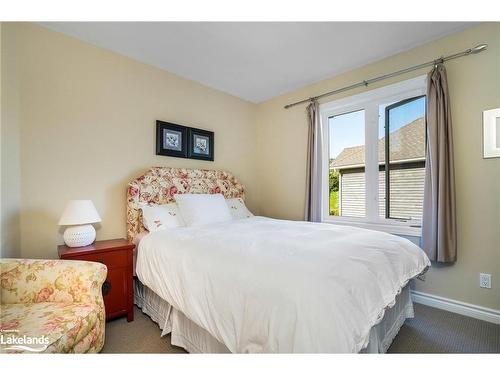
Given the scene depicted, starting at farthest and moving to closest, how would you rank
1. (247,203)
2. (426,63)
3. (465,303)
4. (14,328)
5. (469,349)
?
1. (247,203)
2. (426,63)
3. (465,303)
4. (469,349)
5. (14,328)

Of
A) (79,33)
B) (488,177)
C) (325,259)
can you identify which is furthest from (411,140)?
(79,33)

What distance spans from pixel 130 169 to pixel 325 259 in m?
2.17

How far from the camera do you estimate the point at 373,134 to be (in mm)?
2689

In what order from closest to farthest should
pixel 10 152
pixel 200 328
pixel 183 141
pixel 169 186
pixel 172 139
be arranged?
pixel 200 328 → pixel 10 152 → pixel 169 186 → pixel 172 139 → pixel 183 141

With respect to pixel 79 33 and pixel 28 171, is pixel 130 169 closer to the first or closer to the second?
pixel 28 171

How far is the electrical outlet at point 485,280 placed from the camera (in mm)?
1977

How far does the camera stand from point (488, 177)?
1960mm

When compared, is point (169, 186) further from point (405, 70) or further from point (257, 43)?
point (405, 70)

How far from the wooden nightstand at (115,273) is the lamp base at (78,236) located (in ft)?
0.13

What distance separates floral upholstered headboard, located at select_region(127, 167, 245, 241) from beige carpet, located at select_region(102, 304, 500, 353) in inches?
30.8

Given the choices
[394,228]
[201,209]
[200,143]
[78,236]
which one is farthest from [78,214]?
[394,228]

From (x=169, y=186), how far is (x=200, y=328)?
1578mm

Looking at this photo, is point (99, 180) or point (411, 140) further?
point (411, 140)
